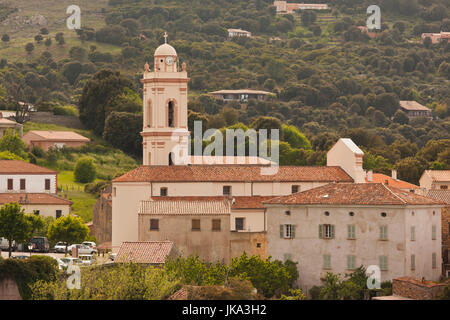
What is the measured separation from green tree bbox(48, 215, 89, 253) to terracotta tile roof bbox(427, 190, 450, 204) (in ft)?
75.2

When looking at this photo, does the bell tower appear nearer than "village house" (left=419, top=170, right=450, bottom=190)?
Yes

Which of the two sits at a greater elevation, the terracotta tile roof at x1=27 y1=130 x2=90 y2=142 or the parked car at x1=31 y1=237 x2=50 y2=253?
the terracotta tile roof at x1=27 y1=130 x2=90 y2=142

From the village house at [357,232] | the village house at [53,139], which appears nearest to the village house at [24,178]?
the village house at [53,139]

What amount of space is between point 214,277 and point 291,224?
8.36 m

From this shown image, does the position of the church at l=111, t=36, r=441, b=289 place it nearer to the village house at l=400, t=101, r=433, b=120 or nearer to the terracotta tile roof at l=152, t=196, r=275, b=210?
the terracotta tile roof at l=152, t=196, r=275, b=210

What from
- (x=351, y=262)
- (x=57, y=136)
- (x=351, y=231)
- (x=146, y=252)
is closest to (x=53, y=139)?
(x=57, y=136)

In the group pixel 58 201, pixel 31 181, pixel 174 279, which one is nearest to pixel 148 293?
pixel 174 279

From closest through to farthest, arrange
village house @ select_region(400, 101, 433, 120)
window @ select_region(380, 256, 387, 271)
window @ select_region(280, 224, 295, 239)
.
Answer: window @ select_region(380, 256, 387, 271)
window @ select_region(280, 224, 295, 239)
village house @ select_region(400, 101, 433, 120)

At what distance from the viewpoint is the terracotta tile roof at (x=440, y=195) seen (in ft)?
276

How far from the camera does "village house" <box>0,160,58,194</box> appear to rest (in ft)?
324

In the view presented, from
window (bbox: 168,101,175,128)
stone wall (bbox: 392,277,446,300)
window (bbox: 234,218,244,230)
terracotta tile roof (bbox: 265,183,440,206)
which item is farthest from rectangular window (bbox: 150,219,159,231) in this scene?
stone wall (bbox: 392,277,446,300)

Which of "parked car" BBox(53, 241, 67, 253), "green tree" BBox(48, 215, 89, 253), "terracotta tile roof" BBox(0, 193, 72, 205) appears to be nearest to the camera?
"parked car" BBox(53, 241, 67, 253)

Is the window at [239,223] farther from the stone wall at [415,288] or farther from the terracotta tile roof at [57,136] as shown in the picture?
the terracotta tile roof at [57,136]

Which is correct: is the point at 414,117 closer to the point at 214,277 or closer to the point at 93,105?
the point at 93,105
